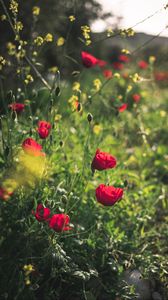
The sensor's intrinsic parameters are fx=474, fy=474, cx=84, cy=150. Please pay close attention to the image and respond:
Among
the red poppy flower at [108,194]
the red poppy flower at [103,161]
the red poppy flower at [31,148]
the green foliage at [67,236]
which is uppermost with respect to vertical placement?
the red poppy flower at [31,148]

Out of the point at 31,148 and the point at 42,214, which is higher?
the point at 31,148

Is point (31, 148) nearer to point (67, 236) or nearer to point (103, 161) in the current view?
point (103, 161)

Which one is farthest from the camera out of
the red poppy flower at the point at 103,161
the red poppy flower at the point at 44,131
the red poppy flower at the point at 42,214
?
the red poppy flower at the point at 44,131

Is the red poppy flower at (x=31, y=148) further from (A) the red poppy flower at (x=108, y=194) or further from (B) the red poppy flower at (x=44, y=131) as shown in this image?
(A) the red poppy flower at (x=108, y=194)

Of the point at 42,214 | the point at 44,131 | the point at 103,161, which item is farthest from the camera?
the point at 44,131

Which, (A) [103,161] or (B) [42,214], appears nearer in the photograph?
(B) [42,214]

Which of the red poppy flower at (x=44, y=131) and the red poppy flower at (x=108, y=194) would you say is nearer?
the red poppy flower at (x=108, y=194)

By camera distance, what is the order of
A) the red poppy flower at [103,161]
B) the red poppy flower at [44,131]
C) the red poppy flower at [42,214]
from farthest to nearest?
the red poppy flower at [44,131]
the red poppy flower at [103,161]
the red poppy flower at [42,214]

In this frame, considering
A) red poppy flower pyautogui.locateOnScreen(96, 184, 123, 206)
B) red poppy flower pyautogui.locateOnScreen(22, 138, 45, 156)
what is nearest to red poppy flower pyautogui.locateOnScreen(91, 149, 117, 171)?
red poppy flower pyautogui.locateOnScreen(96, 184, 123, 206)

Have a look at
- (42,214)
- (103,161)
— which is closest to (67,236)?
(42,214)

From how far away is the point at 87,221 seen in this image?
2537 millimetres

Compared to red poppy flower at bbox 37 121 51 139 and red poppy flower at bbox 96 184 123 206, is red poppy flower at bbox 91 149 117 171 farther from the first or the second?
red poppy flower at bbox 37 121 51 139

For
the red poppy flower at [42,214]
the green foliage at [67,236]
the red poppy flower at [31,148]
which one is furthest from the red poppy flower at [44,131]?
the red poppy flower at [42,214]

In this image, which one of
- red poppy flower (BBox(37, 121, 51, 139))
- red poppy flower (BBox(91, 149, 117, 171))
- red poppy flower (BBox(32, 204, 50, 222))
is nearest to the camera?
red poppy flower (BBox(32, 204, 50, 222))
